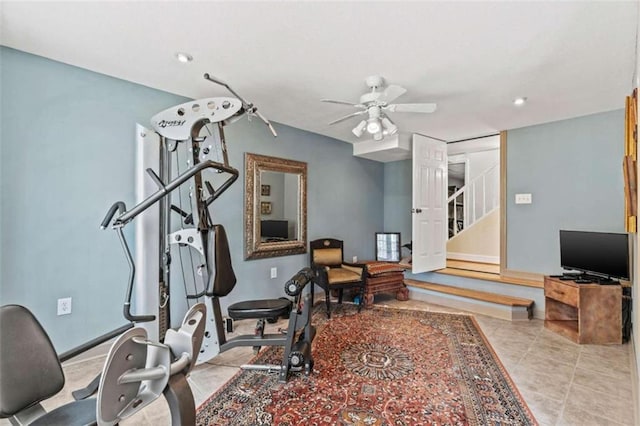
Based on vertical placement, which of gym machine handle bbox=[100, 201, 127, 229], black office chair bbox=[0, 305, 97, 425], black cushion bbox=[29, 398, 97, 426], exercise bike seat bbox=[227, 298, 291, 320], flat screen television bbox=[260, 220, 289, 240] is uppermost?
gym machine handle bbox=[100, 201, 127, 229]

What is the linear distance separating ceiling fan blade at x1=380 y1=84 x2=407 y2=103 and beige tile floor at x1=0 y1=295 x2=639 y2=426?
2.39 meters

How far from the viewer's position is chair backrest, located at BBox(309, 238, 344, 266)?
13.8 feet

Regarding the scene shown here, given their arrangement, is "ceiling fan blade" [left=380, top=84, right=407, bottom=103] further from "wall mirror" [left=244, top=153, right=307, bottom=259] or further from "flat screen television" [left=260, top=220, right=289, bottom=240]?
"flat screen television" [left=260, top=220, right=289, bottom=240]

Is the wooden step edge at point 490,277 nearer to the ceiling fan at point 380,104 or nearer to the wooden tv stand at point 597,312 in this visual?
the wooden tv stand at point 597,312

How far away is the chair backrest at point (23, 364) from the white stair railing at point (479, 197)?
5.70 m

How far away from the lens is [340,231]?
4758mm

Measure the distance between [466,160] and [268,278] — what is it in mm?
4707

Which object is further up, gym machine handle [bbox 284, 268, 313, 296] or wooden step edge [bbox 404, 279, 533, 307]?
gym machine handle [bbox 284, 268, 313, 296]

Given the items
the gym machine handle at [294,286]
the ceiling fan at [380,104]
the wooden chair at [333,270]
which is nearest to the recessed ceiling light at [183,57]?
the ceiling fan at [380,104]

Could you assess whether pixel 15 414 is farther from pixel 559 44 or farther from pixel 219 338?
pixel 559 44

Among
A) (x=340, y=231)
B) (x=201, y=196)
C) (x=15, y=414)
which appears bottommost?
(x=15, y=414)

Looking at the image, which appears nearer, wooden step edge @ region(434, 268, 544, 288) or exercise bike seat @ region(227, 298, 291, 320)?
exercise bike seat @ region(227, 298, 291, 320)

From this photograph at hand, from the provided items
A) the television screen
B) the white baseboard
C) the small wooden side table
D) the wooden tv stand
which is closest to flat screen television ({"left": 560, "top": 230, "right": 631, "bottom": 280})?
the wooden tv stand

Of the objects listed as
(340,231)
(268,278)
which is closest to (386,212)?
(340,231)
